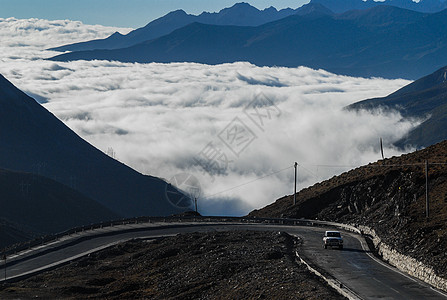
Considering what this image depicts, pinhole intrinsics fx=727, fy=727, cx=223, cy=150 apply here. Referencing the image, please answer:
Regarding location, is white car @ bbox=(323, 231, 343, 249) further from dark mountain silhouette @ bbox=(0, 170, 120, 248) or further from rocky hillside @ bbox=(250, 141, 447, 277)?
dark mountain silhouette @ bbox=(0, 170, 120, 248)

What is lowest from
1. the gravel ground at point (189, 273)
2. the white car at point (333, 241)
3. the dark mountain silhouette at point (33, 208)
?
the gravel ground at point (189, 273)

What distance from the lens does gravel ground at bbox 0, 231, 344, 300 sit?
1618 inches

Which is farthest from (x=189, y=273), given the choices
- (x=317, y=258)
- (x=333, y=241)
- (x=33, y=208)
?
(x=33, y=208)

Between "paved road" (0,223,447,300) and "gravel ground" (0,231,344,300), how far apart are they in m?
1.96

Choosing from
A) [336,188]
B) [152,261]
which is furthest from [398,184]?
[152,261]

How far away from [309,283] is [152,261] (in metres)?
25.7

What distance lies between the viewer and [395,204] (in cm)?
6694

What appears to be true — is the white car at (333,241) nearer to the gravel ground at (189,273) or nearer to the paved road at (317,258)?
the paved road at (317,258)

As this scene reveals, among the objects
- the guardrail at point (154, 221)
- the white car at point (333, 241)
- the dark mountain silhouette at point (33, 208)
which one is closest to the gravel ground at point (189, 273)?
the white car at point (333, 241)

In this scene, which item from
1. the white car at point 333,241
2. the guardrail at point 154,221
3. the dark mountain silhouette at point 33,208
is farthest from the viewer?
the dark mountain silhouette at point 33,208

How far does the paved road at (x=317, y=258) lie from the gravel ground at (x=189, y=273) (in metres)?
1.96

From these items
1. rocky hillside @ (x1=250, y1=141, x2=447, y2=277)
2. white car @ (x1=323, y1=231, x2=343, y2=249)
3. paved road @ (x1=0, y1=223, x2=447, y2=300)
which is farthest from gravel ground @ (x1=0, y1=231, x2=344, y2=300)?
rocky hillside @ (x1=250, y1=141, x2=447, y2=277)

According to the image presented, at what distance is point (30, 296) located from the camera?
173 feet

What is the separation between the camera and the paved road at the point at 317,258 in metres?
38.1
